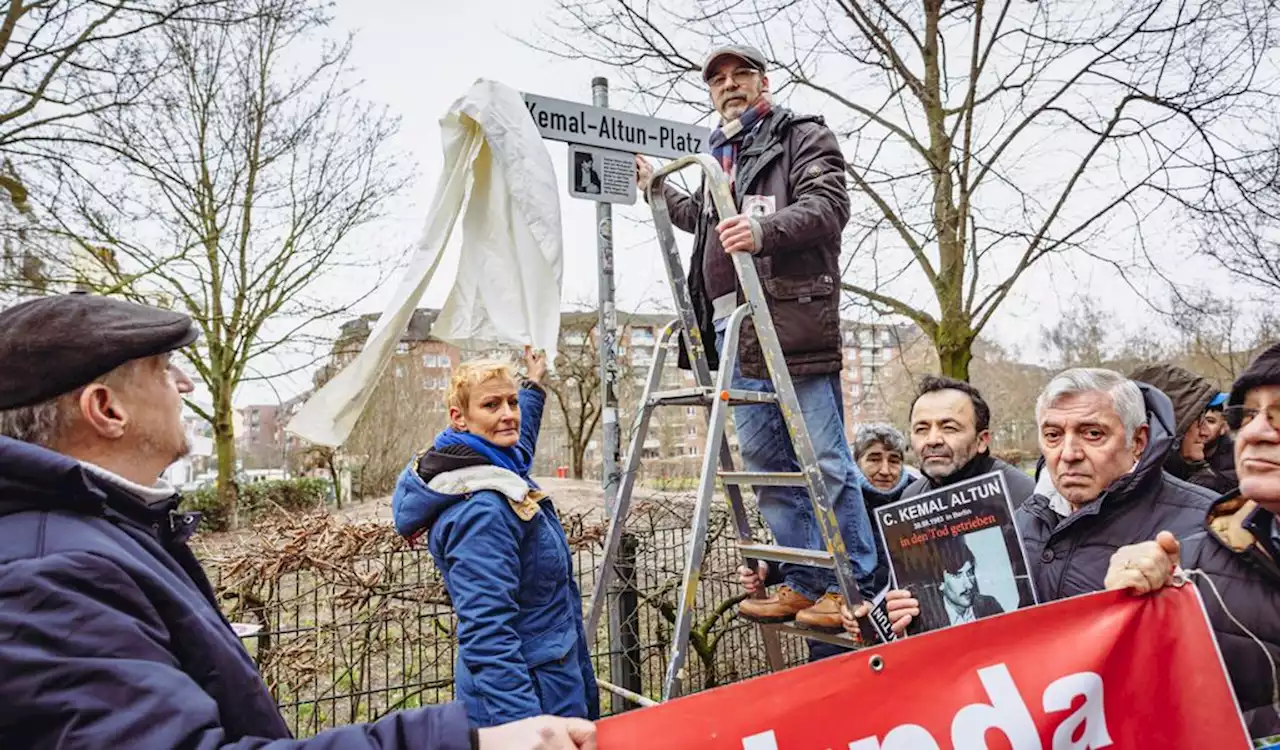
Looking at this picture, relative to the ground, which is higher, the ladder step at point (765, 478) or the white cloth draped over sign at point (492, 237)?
the white cloth draped over sign at point (492, 237)

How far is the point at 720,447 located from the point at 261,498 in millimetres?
18991

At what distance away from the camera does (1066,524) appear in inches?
90.1

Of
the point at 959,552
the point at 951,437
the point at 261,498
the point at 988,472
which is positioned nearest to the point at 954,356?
the point at 951,437

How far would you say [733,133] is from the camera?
313 cm

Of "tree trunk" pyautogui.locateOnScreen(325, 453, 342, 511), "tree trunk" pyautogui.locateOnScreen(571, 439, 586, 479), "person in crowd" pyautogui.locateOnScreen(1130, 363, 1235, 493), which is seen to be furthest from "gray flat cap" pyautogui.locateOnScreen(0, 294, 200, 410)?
"tree trunk" pyautogui.locateOnScreen(571, 439, 586, 479)

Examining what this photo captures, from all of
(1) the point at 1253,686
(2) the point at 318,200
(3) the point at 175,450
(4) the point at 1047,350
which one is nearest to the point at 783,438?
(1) the point at 1253,686

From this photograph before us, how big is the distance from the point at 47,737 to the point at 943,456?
294 cm

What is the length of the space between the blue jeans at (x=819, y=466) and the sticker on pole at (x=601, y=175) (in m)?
0.72

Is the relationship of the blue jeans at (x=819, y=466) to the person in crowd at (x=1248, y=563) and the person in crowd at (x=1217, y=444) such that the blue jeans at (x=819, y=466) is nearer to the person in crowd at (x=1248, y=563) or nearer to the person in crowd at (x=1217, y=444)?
the person in crowd at (x=1248, y=563)

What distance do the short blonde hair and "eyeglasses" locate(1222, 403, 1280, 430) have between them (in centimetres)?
208

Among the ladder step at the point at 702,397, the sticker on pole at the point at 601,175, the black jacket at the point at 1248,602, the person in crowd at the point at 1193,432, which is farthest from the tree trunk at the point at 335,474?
the black jacket at the point at 1248,602

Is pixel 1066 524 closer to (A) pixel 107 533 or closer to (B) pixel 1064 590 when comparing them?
(B) pixel 1064 590

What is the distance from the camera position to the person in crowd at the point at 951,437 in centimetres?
315

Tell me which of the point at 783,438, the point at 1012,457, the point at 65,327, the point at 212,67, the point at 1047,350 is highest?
the point at 212,67
